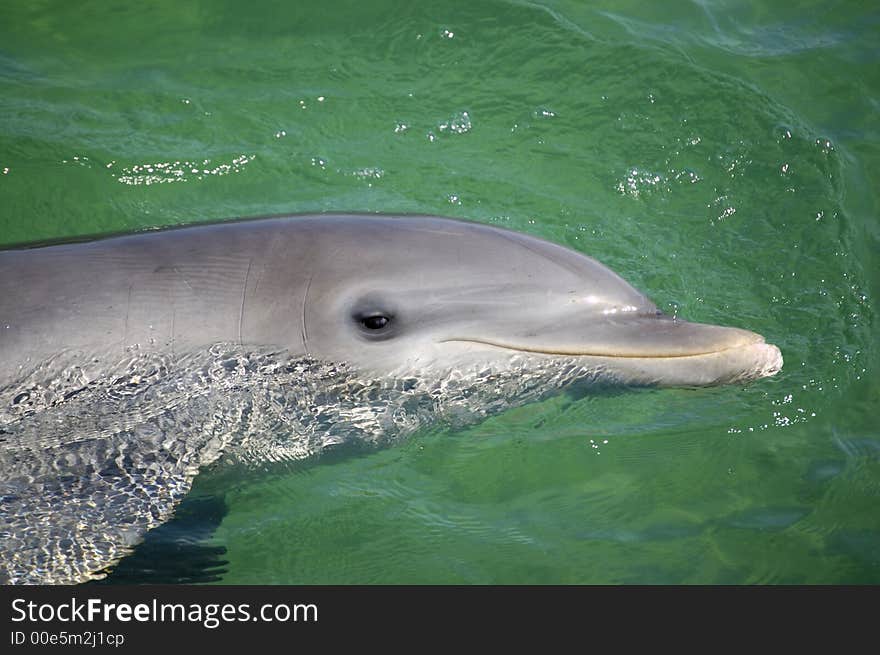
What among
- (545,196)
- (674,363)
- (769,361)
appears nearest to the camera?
(674,363)

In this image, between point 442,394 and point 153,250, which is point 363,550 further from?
point 153,250

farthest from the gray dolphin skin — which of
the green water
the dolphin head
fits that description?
the green water

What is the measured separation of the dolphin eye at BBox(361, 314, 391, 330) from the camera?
5.02 metres

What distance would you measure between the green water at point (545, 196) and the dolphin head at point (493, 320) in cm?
50

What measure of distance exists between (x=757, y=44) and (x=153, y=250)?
7.19 m

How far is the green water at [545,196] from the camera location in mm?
5980

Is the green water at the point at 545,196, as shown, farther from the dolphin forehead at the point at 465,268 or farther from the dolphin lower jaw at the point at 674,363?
the dolphin forehead at the point at 465,268

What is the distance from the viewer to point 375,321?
5.02 meters

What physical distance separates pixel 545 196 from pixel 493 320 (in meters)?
3.55

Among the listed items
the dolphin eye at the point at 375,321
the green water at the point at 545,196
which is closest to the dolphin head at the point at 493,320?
the dolphin eye at the point at 375,321

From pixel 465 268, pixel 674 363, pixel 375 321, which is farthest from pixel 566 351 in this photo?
pixel 375 321

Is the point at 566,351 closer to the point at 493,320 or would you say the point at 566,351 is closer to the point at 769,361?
the point at 493,320

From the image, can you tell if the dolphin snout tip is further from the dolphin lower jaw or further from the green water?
the green water

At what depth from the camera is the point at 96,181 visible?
27.3 feet
